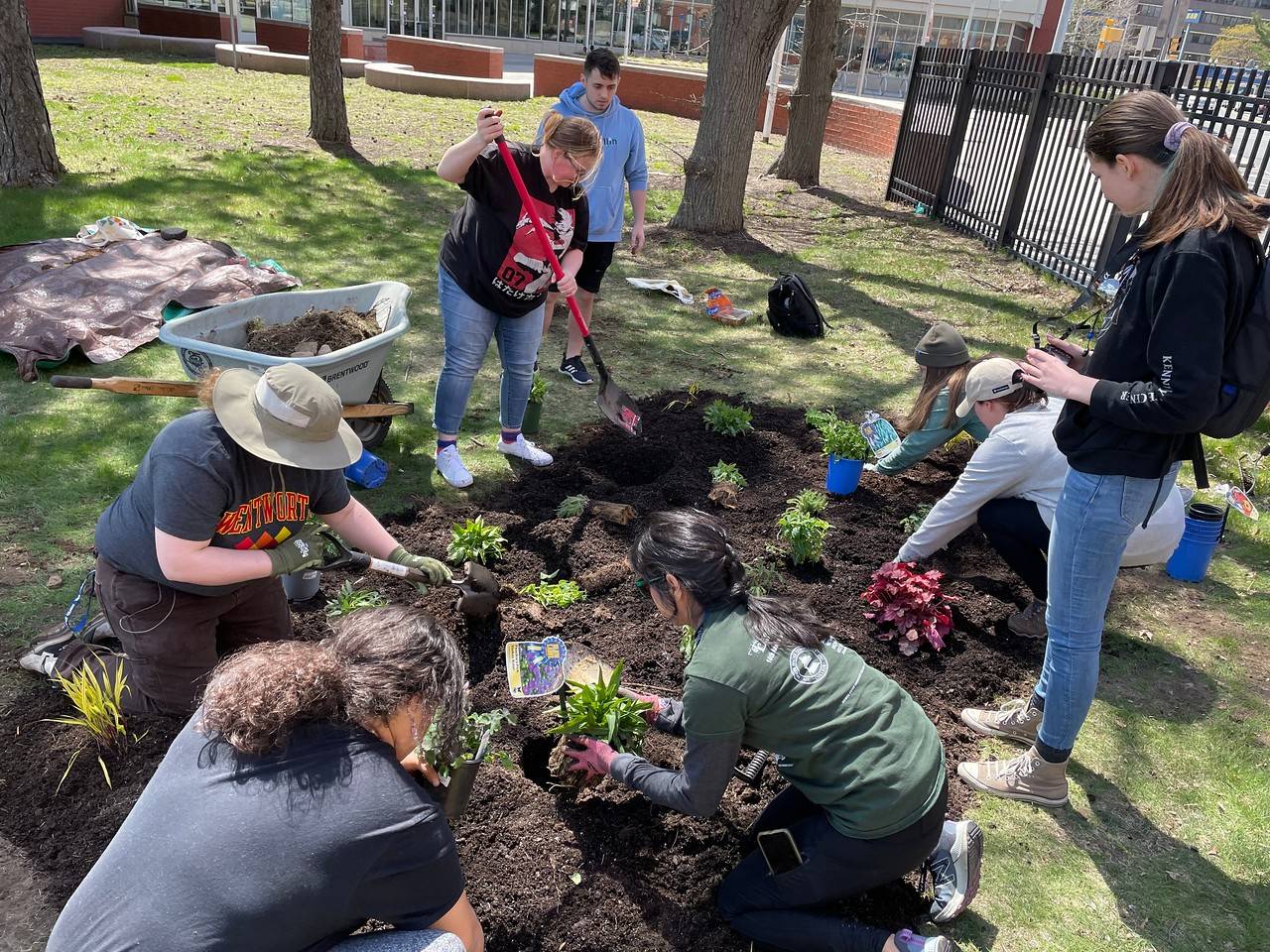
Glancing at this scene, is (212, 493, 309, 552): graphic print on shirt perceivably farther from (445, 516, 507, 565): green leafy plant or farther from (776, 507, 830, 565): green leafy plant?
(776, 507, 830, 565): green leafy plant

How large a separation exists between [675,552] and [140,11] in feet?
84.6

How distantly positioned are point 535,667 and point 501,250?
2.05 metres

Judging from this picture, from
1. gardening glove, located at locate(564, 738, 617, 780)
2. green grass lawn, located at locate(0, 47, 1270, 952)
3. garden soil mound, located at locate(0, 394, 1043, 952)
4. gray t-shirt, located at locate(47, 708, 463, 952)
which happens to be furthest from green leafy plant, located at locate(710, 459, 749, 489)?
gray t-shirt, located at locate(47, 708, 463, 952)

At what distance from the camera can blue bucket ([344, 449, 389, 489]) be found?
4.38 m

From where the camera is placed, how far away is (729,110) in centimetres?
917

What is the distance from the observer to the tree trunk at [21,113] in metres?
Answer: 7.51

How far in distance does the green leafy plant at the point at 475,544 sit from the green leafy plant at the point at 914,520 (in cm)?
199

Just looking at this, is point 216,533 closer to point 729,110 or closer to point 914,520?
point 914,520

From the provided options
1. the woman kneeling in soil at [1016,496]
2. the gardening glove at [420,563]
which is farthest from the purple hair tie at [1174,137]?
the gardening glove at [420,563]

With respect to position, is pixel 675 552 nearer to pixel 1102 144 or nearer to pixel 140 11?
pixel 1102 144

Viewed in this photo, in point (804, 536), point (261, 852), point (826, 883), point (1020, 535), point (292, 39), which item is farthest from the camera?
point (292, 39)

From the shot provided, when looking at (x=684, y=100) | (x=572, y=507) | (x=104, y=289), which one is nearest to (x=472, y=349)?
(x=572, y=507)

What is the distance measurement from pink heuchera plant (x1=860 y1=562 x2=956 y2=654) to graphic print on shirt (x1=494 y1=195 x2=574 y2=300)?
6.87 ft

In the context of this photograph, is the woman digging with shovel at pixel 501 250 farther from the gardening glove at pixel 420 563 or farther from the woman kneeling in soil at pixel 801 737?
the woman kneeling in soil at pixel 801 737
